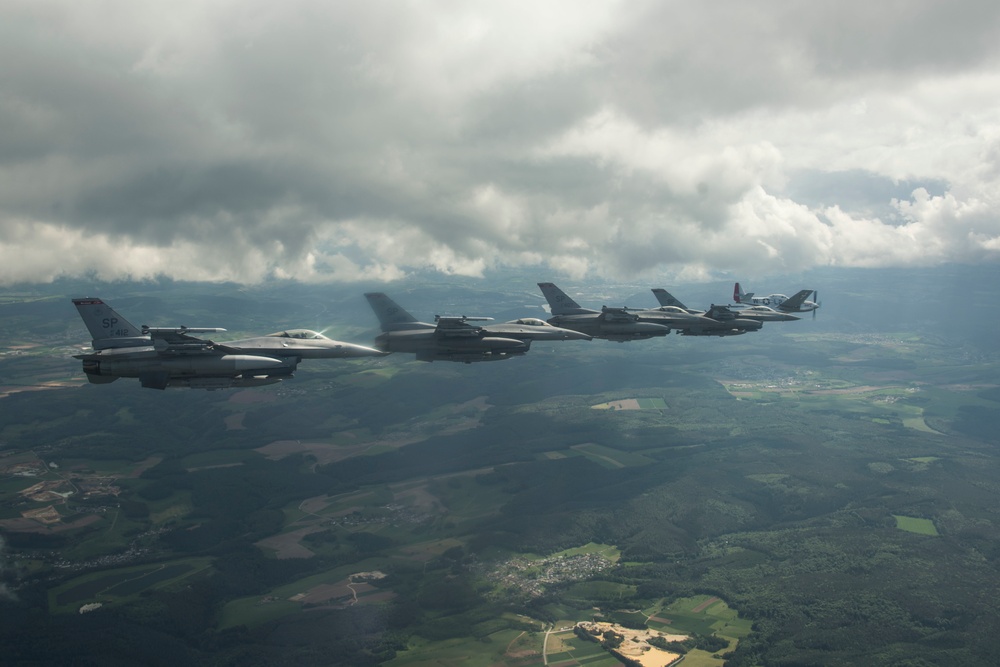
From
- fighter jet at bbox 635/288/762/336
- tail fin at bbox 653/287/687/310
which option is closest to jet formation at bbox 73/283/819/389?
fighter jet at bbox 635/288/762/336

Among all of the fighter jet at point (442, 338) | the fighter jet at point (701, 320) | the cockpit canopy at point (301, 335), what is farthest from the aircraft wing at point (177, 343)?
the fighter jet at point (701, 320)

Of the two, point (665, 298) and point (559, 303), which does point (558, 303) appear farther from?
point (665, 298)

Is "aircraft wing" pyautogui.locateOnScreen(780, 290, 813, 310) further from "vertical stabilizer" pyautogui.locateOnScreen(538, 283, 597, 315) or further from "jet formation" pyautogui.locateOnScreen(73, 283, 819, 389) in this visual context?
"vertical stabilizer" pyautogui.locateOnScreen(538, 283, 597, 315)

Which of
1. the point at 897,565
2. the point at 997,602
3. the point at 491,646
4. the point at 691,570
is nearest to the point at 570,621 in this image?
the point at 491,646

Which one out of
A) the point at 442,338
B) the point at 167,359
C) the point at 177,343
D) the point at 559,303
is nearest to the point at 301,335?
the point at 177,343

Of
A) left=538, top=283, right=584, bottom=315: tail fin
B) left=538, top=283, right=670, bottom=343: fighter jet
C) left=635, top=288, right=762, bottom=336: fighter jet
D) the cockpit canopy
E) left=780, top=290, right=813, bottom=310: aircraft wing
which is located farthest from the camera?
left=780, top=290, right=813, bottom=310: aircraft wing

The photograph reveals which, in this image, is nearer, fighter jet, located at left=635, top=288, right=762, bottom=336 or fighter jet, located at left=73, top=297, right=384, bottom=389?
fighter jet, located at left=73, top=297, right=384, bottom=389

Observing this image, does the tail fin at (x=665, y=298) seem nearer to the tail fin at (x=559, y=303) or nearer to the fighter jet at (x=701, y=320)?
the fighter jet at (x=701, y=320)
